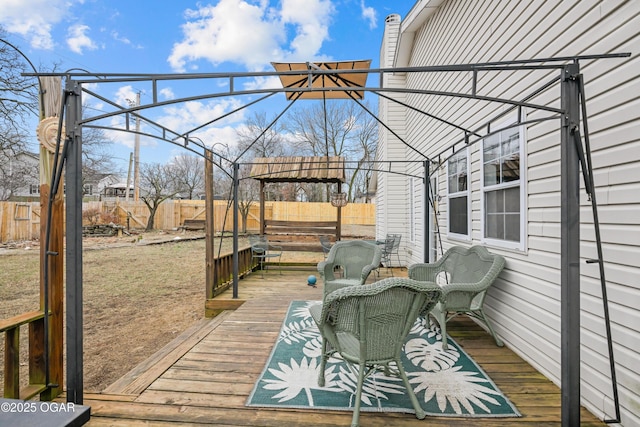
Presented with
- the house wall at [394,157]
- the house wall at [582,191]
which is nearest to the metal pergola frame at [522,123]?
the house wall at [582,191]

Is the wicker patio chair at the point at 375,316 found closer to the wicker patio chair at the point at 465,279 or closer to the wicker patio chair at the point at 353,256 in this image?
the wicker patio chair at the point at 465,279

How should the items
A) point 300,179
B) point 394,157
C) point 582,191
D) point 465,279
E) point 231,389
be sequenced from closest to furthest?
1. point 582,191
2. point 231,389
3. point 465,279
4. point 394,157
5. point 300,179

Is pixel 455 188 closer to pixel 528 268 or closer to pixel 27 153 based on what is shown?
pixel 528 268

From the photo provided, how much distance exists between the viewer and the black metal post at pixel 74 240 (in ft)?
6.46

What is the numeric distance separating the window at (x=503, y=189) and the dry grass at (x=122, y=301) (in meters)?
4.13

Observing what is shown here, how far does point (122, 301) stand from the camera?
229 inches

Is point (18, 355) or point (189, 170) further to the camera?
point (189, 170)

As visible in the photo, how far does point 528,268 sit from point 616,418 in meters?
1.19

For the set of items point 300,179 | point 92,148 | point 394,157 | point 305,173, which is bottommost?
point 300,179

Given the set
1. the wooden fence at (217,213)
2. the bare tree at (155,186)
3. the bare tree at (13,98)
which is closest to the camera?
the bare tree at (13,98)

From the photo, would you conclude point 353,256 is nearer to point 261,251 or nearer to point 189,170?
point 261,251

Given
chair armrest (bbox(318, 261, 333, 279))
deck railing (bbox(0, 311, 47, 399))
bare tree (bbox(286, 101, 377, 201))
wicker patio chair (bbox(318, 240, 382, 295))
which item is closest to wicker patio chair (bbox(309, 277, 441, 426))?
deck railing (bbox(0, 311, 47, 399))

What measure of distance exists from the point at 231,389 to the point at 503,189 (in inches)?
122

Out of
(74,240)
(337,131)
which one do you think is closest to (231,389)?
(74,240)
